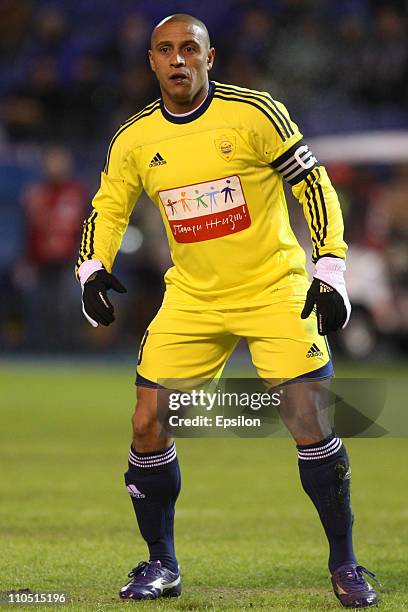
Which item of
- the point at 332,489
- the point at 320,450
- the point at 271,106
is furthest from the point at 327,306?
the point at 271,106

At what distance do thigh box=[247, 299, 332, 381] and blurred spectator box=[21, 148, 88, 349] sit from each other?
11185 mm

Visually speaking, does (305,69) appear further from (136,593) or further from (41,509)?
(136,593)

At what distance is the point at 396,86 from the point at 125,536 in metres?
12.5

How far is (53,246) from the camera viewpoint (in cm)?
1680

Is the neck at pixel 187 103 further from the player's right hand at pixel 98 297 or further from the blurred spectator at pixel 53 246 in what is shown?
the blurred spectator at pixel 53 246

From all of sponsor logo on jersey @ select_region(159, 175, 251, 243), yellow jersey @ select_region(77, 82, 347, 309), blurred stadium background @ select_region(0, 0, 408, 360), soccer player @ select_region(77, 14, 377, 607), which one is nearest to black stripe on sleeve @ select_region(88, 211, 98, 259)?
soccer player @ select_region(77, 14, 377, 607)

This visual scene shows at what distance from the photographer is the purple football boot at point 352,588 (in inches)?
205

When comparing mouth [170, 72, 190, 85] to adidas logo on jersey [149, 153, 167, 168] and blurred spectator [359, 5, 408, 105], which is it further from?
blurred spectator [359, 5, 408, 105]

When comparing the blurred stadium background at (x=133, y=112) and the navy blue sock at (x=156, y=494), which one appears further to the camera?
the blurred stadium background at (x=133, y=112)

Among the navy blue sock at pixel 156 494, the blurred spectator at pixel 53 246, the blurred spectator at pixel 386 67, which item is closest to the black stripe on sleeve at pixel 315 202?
the navy blue sock at pixel 156 494

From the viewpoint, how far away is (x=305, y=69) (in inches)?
730

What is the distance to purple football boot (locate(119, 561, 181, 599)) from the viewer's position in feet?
17.8

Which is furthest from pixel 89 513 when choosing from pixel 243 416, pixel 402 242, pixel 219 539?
pixel 402 242

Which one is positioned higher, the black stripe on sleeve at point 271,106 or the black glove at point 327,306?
the black stripe on sleeve at point 271,106
